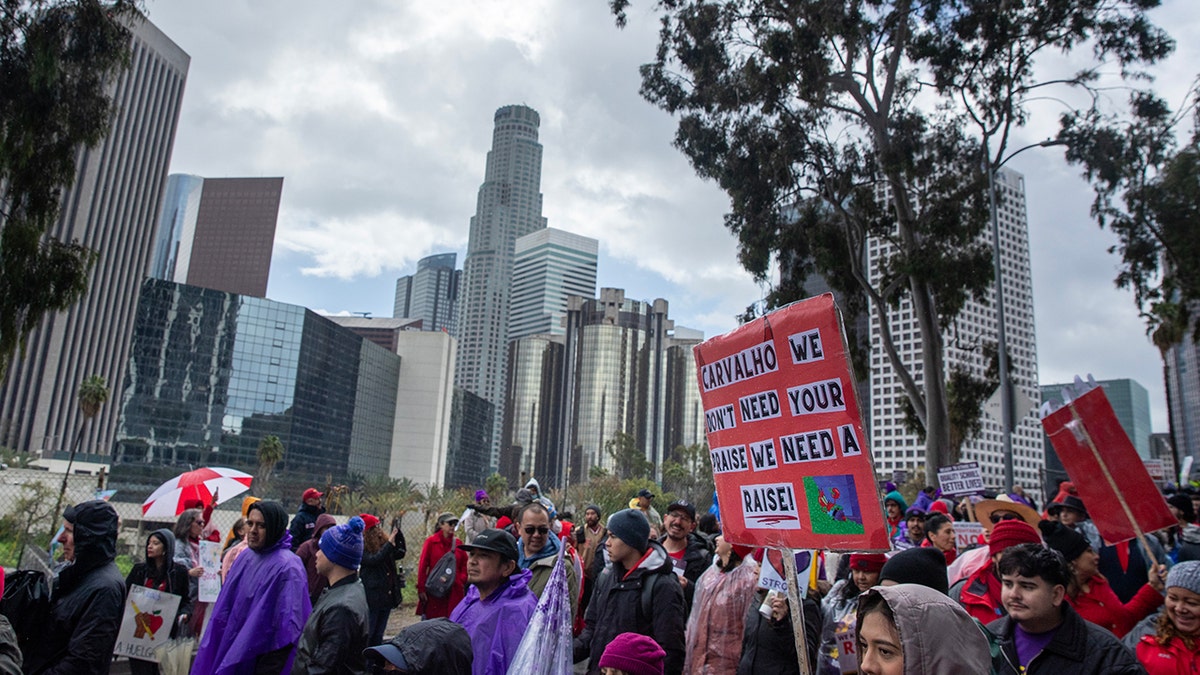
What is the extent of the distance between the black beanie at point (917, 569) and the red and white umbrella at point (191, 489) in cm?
724

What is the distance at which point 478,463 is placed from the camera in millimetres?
145375

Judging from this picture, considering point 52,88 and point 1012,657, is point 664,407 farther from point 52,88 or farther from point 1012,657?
point 1012,657

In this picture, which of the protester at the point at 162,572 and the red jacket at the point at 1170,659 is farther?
the protester at the point at 162,572

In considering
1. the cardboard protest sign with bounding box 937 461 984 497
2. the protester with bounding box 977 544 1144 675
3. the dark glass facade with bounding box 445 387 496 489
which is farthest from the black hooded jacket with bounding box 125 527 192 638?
the dark glass facade with bounding box 445 387 496 489

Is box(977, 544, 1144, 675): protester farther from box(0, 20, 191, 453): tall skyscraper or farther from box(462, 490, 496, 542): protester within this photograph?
box(0, 20, 191, 453): tall skyscraper

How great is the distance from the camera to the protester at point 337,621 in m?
3.80

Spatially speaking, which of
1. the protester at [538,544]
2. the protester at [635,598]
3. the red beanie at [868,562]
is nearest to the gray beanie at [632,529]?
the protester at [635,598]

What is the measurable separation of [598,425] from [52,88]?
119m

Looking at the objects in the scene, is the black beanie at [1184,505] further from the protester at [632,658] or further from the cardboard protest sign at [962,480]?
the protester at [632,658]

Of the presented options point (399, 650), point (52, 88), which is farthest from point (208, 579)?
point (52, 88)

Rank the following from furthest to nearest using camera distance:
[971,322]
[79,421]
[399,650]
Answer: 1. [971,322]
2. [79,421]
3. [399,650]

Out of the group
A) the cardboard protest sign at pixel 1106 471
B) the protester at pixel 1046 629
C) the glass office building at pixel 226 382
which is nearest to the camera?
the protester at pixel 1046 629

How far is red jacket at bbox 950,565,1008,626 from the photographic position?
441 cm

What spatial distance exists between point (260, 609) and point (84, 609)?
82 centimetres
